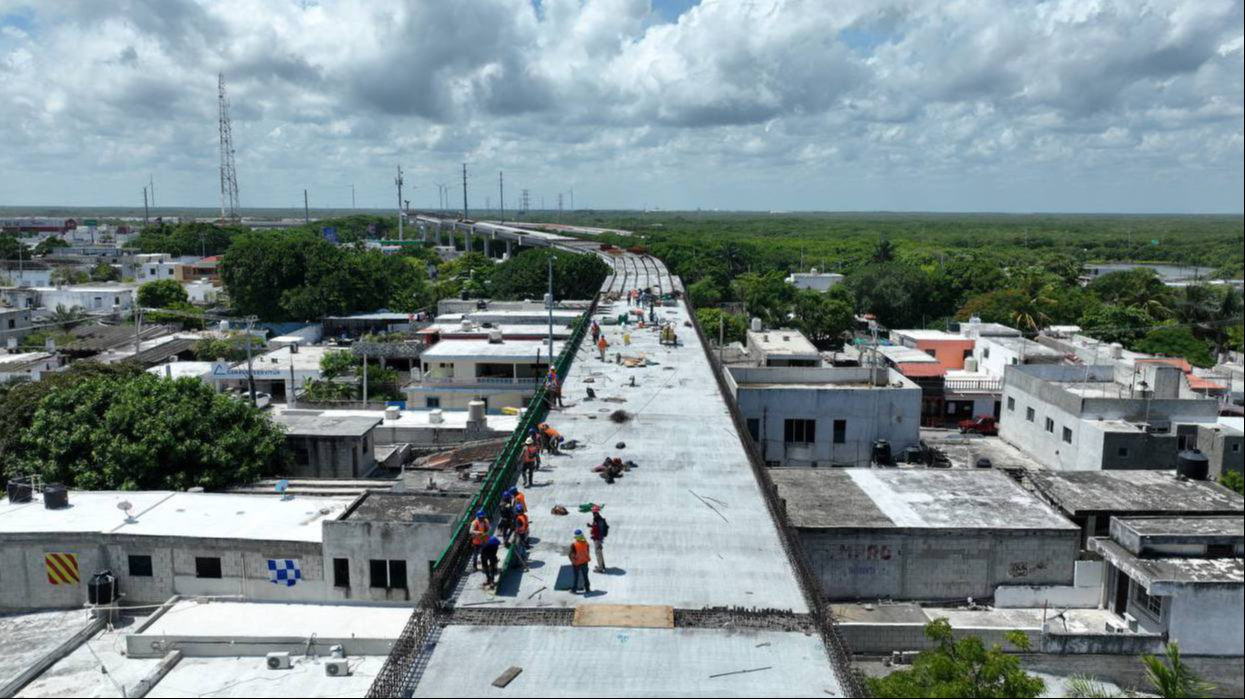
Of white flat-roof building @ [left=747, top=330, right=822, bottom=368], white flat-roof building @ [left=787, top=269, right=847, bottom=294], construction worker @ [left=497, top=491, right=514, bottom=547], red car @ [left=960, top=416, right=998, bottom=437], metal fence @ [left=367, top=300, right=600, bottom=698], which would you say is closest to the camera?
metal fence @ [left=367, top=300, right=600, bottom=698]

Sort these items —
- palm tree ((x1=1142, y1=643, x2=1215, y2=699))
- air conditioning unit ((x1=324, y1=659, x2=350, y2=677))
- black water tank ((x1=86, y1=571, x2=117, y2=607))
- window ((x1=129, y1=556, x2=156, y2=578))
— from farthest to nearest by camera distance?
window ((x1=129, y1=556, x2=156, y2=578)) → black water tank ((x1=86, y1=571, x2=117, y2=607)) → air conditioning unit ((x1=324, y1=659, x2=350, y2=677)) → palm tree ((x1=1142, y1=643, x2=1215, y2=699))

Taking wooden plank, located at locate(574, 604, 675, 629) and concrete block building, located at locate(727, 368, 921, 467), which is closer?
wooden plank, located at locate(574, 604, 675, 629)

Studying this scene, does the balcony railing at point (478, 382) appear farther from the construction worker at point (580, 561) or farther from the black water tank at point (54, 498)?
the construction worker at point (580, 561)

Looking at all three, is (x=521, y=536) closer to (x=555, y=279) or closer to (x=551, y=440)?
(x=551, y=440)

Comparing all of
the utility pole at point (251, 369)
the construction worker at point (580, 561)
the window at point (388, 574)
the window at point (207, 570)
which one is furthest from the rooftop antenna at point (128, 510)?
the utility pole at point (251, 369)

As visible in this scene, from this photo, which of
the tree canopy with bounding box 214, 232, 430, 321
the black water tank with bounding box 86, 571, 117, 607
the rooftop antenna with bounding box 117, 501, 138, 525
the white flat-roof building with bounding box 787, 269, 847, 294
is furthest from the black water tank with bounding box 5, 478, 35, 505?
the white flat-roof building with bounding box 787, 269, 847, 294

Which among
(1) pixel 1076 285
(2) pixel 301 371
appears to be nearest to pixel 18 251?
(2) pixel 301 371

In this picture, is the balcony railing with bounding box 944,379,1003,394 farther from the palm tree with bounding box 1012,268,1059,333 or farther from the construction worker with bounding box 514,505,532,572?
the construction worker with bounding box 514,505,532,572

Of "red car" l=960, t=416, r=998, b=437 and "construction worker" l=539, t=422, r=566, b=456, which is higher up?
"construction worker" l=539, t=422, r=566, b=456
